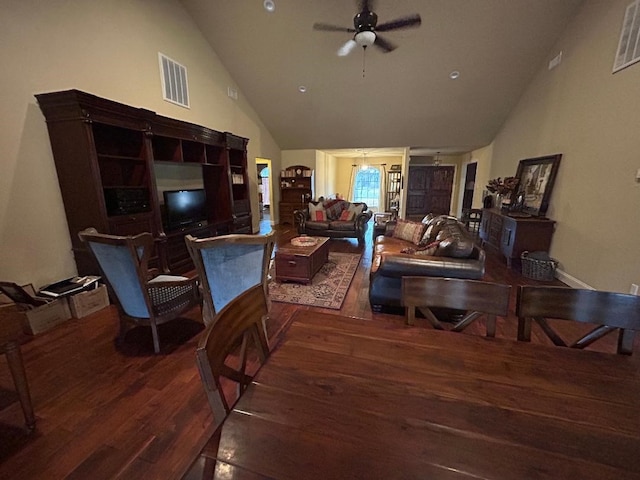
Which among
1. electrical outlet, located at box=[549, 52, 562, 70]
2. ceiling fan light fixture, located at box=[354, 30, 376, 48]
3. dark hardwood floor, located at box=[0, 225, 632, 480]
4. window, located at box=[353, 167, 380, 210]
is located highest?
electrical outlet, located at box=[549, 52, 562, 70]

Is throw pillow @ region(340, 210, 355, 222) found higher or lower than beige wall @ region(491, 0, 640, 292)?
lower

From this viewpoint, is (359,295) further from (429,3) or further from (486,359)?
(429,3)

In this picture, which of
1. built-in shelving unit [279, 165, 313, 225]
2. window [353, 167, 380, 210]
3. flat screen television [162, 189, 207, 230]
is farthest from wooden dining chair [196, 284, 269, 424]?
window [353, 167, 380, 210]

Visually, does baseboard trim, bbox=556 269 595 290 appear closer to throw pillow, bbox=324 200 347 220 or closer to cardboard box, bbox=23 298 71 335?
throw pillow, bbox=324 200 347 220

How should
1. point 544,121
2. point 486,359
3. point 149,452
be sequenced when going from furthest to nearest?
point 544,121, point 149,452, point 486,359

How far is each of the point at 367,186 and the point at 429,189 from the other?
2.32 meters

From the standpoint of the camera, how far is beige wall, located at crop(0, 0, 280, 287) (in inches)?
98.5

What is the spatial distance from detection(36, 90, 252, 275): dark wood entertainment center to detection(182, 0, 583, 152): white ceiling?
1.66 m

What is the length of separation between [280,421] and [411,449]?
33cm

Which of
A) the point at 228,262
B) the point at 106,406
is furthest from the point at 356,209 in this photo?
the point at 106,406

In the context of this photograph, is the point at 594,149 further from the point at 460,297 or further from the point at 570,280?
the point at 460,297

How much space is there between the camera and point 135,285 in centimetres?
205

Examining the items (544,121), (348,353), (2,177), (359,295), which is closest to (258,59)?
(2,177)

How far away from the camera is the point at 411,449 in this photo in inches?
25.5
